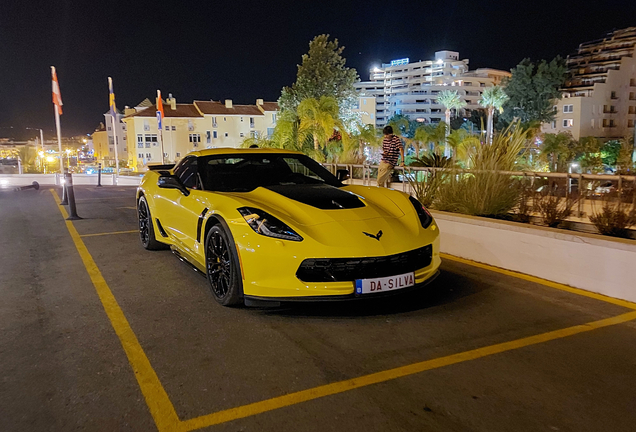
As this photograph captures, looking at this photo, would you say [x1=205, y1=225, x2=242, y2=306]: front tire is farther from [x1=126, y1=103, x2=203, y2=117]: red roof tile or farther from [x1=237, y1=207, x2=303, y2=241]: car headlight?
[x1=126, y1=103, x2=203, y2=117]: red roof tile

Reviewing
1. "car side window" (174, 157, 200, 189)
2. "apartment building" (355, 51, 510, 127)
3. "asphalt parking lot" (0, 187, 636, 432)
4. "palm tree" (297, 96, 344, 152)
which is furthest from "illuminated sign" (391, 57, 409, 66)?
"asphalt parking lot" (0, 187, 636, 432)

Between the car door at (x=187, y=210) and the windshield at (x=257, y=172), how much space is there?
18 centimetres

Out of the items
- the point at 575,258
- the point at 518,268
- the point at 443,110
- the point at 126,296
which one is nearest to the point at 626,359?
the point at 575,258

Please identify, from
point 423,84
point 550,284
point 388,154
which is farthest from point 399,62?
point 550,284

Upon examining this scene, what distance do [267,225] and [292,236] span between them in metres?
0.25

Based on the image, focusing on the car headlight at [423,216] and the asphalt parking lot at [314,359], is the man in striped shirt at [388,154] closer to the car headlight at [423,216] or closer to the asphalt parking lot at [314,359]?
the asphalt parking lot at [314,359]

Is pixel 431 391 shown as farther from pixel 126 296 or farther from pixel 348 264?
pixel 126 296

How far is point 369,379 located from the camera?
3.10 meters

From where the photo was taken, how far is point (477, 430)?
8.33 ft

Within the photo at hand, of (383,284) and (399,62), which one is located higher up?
(399,62)

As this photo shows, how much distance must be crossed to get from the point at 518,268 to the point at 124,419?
4598 millimetres

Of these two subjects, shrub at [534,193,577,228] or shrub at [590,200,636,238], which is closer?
shrub at [590,200,636,238]

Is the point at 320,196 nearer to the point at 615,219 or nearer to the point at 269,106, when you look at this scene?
the point at 615,219

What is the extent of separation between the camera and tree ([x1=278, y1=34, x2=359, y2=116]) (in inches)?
1483
